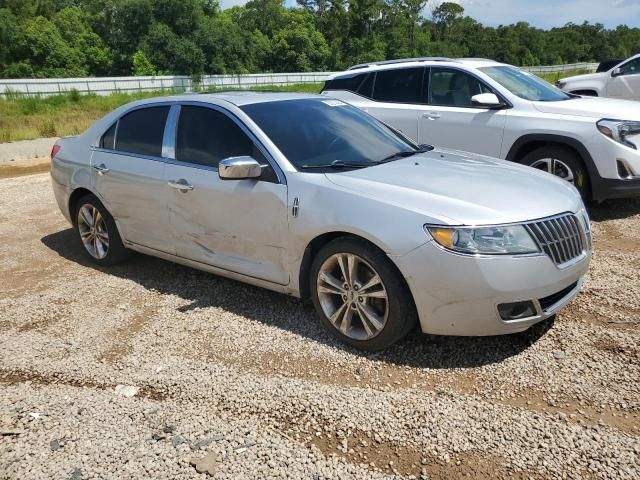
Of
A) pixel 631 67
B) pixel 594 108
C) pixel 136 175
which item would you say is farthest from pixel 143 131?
pixel 631 67

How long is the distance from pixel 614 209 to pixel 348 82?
155 inches

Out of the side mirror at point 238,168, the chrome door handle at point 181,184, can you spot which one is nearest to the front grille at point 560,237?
the side mirror at point 238,168

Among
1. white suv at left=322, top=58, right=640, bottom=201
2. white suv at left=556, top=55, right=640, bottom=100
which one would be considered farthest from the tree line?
white suv at left=322, top=58, right=640, bottom=201

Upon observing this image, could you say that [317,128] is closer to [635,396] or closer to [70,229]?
[635,396]

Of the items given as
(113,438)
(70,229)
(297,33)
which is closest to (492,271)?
(113,438)

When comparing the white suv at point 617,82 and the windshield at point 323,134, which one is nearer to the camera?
the windshield at point 323,134

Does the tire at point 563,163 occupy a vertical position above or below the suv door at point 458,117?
below

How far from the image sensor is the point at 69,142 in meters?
5.93

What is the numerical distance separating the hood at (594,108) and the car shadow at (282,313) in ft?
11.4

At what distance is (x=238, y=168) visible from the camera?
3939 millimetres

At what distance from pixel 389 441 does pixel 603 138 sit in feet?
15.5

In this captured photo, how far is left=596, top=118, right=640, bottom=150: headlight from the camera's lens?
6230 millimetres

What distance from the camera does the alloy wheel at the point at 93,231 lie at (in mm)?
5602

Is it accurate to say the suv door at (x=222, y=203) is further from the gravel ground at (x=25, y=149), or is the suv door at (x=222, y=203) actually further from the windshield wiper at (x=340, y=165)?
the gravel ground at (x=25, y=149)
